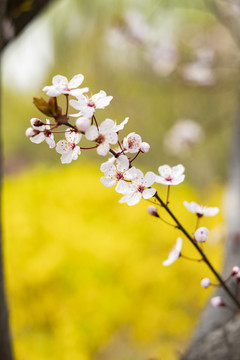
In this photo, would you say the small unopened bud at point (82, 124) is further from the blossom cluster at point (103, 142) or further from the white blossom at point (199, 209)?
the white blossom at point (199, 209)

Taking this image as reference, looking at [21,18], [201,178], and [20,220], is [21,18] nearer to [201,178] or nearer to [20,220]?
[20,220]

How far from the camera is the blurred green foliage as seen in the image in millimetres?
2072

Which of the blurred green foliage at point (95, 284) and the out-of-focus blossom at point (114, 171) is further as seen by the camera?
the blurred green foliage at point (95, 284)

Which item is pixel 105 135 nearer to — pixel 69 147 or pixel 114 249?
pixel 69 147

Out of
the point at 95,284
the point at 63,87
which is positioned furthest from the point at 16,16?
the point at 95,284

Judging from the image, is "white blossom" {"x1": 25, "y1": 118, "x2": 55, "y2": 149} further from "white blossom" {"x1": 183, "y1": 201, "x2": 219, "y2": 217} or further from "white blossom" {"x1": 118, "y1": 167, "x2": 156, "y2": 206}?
"white blossom" {"x1": 183, "y1": 201, "x2": 219, "y2": 217}

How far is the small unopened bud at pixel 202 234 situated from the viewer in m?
0.52

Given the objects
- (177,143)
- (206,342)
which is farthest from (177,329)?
(206,342)

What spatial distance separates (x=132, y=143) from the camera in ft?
1.57

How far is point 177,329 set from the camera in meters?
2.42

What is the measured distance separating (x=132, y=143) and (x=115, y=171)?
0.15ft

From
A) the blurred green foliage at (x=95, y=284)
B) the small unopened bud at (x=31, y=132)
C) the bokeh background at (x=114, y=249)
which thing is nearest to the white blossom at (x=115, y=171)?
the small unopened bud at (x=31, y=132)

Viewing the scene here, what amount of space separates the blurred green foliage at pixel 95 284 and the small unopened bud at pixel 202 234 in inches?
66.0

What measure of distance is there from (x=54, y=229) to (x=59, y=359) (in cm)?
96
